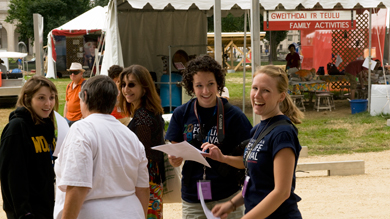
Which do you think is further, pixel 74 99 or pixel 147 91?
pixel 74 99

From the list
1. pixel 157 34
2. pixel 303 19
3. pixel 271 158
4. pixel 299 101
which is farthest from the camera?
pixel 299 101

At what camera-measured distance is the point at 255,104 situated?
2.25 meters

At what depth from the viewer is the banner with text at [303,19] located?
10859mm

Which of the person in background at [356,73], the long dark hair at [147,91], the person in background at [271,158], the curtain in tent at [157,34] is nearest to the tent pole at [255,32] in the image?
the long dark hair at [147,91]

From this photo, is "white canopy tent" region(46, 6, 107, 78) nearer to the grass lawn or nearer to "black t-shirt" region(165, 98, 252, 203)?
the grass lawn

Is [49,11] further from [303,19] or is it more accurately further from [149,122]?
[149,122]

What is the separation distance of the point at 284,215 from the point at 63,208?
1.01m

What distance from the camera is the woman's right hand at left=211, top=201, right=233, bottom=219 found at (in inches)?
94.7

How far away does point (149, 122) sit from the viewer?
310 centimetres

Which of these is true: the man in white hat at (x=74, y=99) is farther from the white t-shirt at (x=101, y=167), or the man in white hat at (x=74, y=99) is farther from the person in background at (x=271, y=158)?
the person in background at (x=271, y=158)

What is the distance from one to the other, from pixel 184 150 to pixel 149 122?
682mm

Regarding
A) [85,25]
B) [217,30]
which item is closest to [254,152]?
[217,30]

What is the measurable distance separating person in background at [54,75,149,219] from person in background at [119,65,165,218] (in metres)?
0.69

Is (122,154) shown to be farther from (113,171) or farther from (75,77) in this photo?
(75,77)
